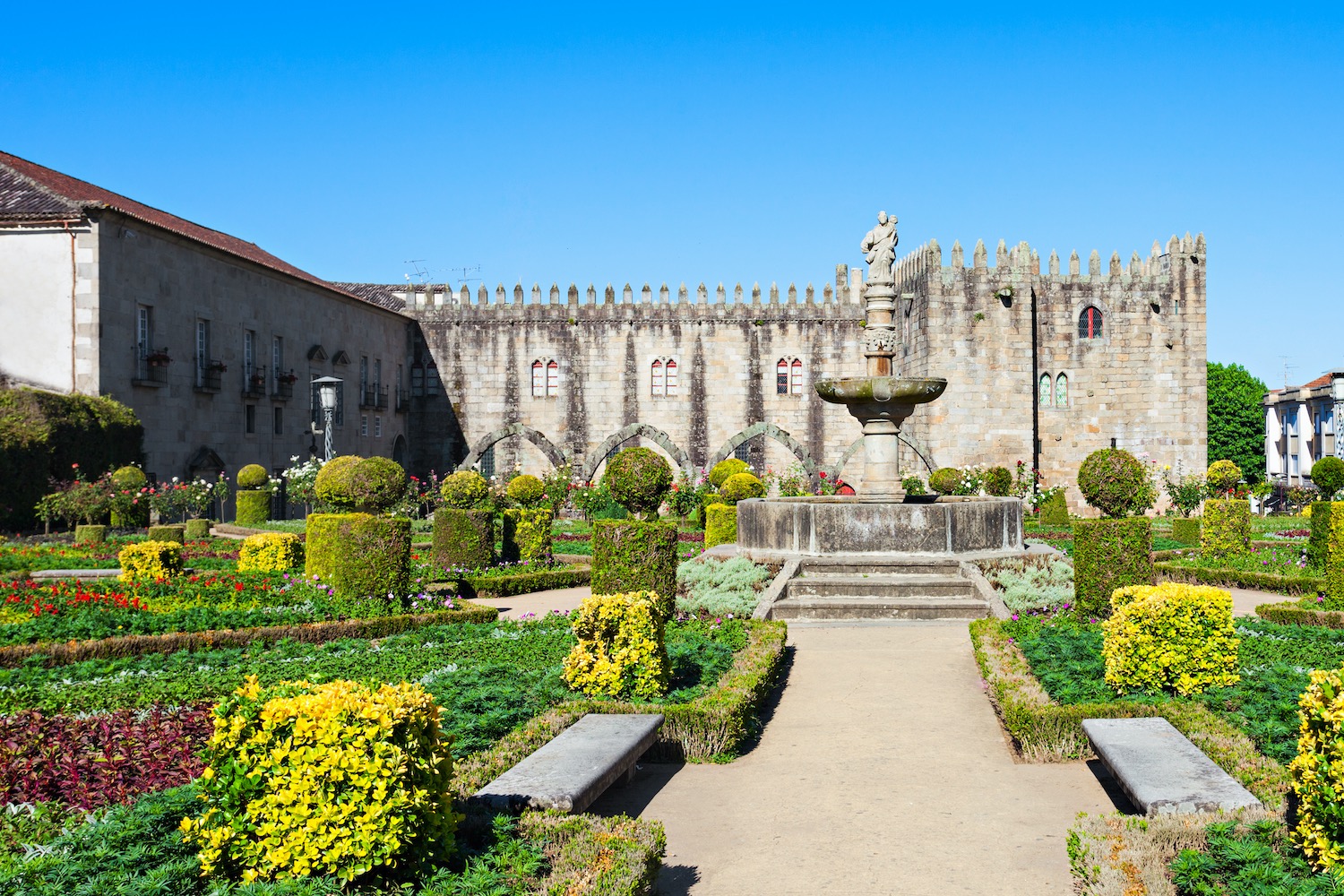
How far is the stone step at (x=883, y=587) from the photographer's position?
1216cm

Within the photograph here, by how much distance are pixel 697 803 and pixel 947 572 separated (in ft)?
24.8

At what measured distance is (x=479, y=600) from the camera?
44.7 ft

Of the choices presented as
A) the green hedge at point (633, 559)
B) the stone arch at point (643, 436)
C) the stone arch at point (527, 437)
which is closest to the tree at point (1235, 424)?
the stone arch at point (643, 436)

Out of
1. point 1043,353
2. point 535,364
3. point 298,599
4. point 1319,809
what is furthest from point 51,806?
point 535,364

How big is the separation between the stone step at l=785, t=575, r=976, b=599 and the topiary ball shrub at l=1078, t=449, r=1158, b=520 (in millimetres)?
1596

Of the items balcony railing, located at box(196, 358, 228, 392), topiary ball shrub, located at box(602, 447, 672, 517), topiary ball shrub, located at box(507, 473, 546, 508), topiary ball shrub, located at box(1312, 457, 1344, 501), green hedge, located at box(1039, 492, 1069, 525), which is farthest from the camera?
balcony railing, located at box(196, 358, 228, 392)

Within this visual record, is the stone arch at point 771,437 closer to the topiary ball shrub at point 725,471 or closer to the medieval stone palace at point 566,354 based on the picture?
the medieval stone palace at point 566,354

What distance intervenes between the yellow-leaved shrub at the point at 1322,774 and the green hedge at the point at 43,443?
20521 mm

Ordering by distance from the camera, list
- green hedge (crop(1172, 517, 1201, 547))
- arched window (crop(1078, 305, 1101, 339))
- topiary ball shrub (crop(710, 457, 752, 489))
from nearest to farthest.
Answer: green hedge (crop(1172, 517, 1201, 547)) < topiary ball shrub (crop(710, 457, 752, 489)) < arched window (crop(1078, 305, 1101, 339))

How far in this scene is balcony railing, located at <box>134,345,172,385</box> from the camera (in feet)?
74.5

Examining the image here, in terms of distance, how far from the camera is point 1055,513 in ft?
78.2

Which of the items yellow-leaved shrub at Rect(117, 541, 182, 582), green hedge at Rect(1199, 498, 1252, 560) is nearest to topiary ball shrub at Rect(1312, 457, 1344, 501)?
green hedge at Rect(1199, 498, 1252, 560)

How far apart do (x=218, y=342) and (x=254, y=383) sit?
5.11ft

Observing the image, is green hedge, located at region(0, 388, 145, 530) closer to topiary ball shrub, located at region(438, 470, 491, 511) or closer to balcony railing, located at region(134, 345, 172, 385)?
balcony railing, located at region(134, 345, 172, 385)
